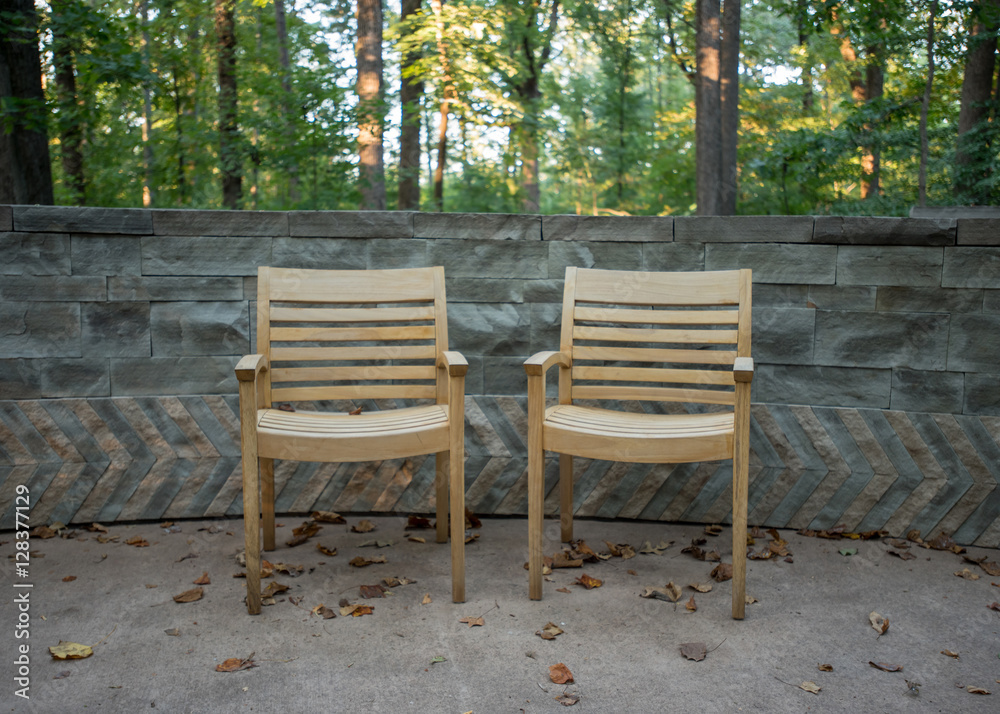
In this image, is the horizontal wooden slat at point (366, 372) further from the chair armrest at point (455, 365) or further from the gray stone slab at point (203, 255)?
the gray stone slab at point (203, 255)

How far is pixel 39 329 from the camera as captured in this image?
2.91 meters

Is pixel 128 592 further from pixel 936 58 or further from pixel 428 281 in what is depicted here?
pixel 936 58

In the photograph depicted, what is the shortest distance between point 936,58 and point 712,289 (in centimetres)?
468

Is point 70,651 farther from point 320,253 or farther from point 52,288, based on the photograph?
point 320,253

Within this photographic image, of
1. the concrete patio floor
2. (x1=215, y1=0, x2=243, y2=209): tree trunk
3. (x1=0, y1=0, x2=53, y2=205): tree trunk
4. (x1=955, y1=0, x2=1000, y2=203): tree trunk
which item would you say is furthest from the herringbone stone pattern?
(x1=215, y1=0, x2=243, y2=209): tree trunk

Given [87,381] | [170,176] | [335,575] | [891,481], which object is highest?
[170,176]

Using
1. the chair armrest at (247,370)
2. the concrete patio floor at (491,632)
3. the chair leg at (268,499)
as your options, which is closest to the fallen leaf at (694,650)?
the concrete patio floor at (491,632)

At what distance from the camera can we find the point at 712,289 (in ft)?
8.46

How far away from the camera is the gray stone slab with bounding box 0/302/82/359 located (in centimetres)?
288

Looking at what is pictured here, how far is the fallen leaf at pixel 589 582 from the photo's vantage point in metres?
2.47

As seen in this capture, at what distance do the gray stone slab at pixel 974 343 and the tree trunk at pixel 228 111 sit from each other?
539 centimetres

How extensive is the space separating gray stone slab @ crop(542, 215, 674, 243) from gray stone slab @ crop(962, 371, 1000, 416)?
1.26 meters

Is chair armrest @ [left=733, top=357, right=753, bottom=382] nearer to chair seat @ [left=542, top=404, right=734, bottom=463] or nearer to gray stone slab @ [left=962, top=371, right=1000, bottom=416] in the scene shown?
chair seat @ [left=542, top=404, right=734, bottom=463]

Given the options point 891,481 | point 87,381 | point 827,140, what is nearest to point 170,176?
point 87,381
